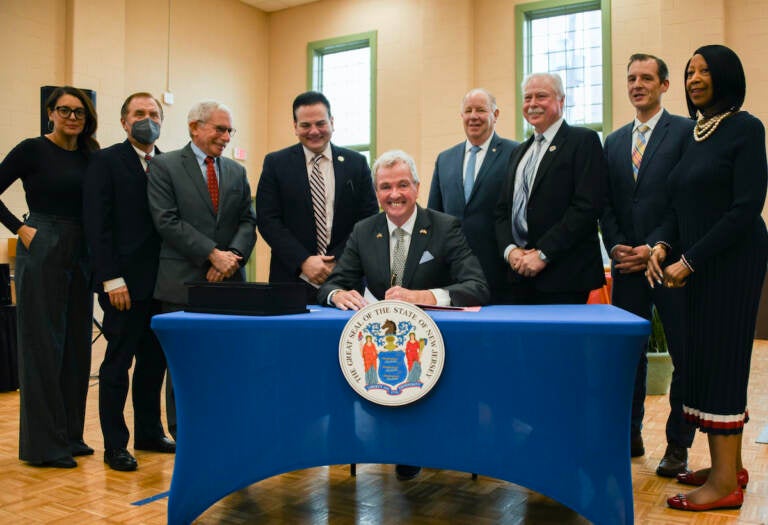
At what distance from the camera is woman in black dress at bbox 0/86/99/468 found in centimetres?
286

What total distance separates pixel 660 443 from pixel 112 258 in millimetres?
2529

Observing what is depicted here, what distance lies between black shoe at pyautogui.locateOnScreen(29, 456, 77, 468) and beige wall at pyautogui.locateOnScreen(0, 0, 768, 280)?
4.41 m

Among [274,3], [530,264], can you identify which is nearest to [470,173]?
[530,264]

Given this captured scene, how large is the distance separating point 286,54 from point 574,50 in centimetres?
390

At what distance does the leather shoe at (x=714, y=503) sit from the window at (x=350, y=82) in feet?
22.9

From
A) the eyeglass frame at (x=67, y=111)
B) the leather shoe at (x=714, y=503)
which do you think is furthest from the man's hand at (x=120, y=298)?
the leather shoe at (x=714, y=503)

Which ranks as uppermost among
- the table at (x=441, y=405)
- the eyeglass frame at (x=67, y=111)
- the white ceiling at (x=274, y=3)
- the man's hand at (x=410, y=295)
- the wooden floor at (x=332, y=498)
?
the white ceiling at (x=274, y=3)

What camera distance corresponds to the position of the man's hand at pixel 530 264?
2629mm

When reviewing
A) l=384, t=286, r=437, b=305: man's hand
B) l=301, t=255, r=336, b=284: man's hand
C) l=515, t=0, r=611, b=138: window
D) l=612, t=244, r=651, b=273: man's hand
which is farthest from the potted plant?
l=515, t=0, r=611, b=138: window

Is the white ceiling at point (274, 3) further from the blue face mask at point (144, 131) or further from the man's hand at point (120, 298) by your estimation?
the man's hand at point (120, 298)

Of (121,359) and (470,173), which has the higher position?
(470,173)

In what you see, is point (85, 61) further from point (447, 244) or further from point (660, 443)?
point (660, 443)

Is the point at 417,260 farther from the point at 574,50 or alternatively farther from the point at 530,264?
the point at 574,50

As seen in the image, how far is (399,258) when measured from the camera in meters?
2.51
